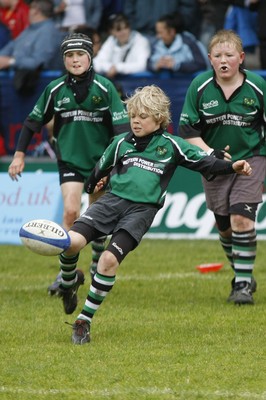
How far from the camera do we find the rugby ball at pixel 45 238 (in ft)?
24.6

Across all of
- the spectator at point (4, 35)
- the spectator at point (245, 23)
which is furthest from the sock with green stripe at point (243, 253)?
the spectator at point (4, 35)

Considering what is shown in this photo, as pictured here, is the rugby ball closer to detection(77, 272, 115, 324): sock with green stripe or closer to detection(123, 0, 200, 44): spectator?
detection(77, 272, 115, 324): sock with green stripe

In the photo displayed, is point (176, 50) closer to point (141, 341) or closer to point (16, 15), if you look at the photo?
point (16, 15)

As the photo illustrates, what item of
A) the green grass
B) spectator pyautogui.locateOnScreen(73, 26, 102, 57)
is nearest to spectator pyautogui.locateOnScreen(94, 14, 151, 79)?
spectator pyautogui.locateOnScreen(73, 26, 102, 57)

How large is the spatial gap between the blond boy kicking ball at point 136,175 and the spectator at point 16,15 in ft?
32.1

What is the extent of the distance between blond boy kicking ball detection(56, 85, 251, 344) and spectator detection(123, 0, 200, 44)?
27.4 feet

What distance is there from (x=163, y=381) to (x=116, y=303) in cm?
321

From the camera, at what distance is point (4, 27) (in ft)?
58.3

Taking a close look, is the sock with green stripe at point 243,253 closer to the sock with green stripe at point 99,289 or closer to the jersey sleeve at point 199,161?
the jersey sleeve at point 199,161

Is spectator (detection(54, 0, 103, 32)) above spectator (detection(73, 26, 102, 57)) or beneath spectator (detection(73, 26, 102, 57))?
beneath

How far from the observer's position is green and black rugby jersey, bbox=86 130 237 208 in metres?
8.02

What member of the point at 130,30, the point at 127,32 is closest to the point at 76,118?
the point at 127,32

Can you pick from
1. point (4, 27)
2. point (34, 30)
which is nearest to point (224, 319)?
point (34, 30)

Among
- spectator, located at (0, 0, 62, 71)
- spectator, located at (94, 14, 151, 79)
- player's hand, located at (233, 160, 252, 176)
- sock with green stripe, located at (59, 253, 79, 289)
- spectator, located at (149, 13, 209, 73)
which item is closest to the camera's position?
player's hand, located at (233, 160, 252, 176)
